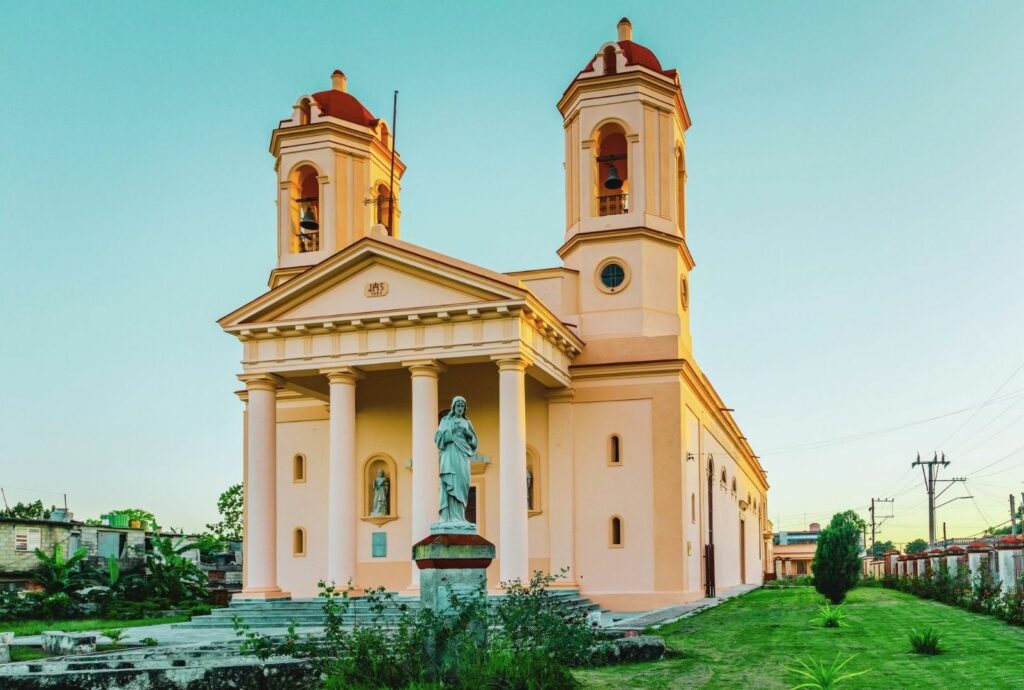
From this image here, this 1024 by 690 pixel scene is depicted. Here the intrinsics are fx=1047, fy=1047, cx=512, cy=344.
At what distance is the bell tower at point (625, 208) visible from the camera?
98.4ft

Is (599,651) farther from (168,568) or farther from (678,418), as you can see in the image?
(168,568)

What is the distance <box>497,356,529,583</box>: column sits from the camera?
2539cm

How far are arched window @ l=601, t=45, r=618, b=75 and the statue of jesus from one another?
18.9m

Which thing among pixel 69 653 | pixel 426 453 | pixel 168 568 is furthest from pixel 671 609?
pixel 168 568

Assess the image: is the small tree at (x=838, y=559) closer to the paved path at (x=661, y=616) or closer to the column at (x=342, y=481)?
the paved path at (x=661, y=616)

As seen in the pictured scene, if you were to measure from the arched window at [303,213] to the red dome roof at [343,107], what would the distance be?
6.81 ft

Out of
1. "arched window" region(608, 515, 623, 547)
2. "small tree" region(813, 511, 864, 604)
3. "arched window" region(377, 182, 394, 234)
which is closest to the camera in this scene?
"small tree" region(813, 511, 864, 604)

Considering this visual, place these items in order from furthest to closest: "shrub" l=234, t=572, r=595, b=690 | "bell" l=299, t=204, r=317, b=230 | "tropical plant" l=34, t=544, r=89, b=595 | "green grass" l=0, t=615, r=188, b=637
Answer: "bell" l=299, t=204, r=317, b=230 → "tropical plant" l=34, t=544, r=89, b=595 → "green grass" l=0, t=615, r=188, b=637 → "shrub" l=234, t=572, r=595, b=690

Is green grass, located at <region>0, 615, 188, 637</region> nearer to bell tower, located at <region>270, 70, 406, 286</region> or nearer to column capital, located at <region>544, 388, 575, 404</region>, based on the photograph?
bell tower, located at <region>270, 70, 406, 286</region>

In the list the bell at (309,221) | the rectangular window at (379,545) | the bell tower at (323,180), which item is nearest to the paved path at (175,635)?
the rectangular window at (379,545)

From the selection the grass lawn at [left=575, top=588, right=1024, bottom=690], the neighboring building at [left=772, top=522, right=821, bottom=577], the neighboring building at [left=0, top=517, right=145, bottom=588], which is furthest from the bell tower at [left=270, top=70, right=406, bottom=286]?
the neighboring building at [left=772, top=522, right=821, bottom=577]

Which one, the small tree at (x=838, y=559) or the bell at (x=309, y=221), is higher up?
the bell at (x=309, y=221)

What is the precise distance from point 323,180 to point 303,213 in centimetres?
142

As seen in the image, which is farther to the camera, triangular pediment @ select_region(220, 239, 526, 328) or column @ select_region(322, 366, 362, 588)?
triangular pediment @ select_region(220, 239, 526, 328)
